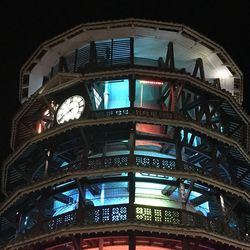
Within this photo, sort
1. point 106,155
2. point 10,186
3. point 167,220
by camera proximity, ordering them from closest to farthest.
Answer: point 167,220 → point 106,155 → point 10,186

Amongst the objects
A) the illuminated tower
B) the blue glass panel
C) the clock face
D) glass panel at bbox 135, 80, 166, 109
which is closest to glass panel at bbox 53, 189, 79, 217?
the illuminated tower

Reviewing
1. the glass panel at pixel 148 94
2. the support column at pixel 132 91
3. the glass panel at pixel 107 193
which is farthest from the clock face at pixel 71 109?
the glass panel at pixel 107 193

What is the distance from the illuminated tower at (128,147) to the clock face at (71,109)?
0.30 ft

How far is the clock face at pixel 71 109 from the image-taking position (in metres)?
42.2

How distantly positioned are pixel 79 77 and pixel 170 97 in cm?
611

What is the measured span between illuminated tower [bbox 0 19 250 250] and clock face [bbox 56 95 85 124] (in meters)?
0.09

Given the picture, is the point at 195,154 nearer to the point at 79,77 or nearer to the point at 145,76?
the point at 145,76

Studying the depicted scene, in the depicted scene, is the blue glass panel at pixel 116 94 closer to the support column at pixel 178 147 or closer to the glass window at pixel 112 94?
the glass window at pixel 112 94

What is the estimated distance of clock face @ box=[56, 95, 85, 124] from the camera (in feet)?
139

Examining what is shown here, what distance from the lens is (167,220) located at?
35.9 m

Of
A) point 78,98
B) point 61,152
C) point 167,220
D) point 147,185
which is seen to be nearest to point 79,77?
point 78,98

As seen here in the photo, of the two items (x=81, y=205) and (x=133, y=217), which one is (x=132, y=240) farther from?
(x=81, y=205)

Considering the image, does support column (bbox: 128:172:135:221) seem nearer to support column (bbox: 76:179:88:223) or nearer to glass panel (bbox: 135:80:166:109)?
support column (bbox: 76:179:88:223)

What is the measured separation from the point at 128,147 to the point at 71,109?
14.9 ft
